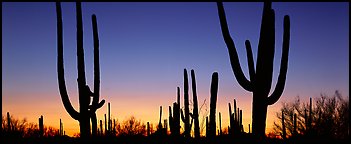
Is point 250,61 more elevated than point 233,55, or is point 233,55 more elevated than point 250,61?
point 233,55

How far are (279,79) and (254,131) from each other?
106 centimetres

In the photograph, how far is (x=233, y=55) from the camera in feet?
23.6

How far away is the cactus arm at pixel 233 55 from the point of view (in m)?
7.07

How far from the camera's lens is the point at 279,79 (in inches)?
283

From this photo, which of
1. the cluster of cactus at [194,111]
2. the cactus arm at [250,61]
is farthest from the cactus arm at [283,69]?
the cluster of cactus at [194,111]

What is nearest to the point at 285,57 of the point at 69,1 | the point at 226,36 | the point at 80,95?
the point at 226,36

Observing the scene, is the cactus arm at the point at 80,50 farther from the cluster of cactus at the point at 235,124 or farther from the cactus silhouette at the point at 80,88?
the cluster of cactus at the point at 235,124

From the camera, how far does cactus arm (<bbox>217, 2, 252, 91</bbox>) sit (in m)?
7.07

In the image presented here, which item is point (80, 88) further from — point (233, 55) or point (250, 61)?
point (250, 61)

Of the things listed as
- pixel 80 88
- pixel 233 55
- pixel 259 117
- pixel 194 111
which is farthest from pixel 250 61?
pixel 194 111

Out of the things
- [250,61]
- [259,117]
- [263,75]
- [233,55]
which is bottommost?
[259,117]

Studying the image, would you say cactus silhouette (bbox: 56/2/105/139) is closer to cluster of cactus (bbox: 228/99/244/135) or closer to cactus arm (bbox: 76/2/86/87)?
cactus arm (bbox: 76/2/86/87)

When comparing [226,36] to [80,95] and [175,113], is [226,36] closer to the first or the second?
[80,95]

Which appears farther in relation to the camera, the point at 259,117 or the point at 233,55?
the point at 233,55
